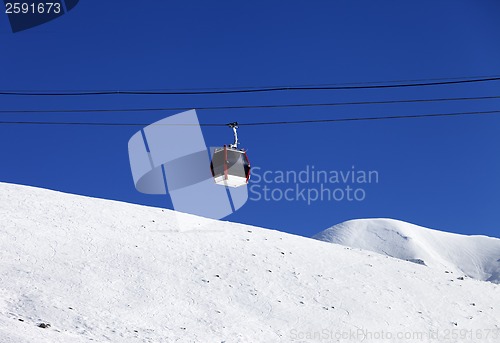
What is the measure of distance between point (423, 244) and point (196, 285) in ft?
541

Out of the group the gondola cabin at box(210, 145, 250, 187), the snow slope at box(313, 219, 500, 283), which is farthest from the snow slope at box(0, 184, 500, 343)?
the snow slope at box(313, 219, 500, 283)

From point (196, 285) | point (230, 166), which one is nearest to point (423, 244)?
point (196, 285)

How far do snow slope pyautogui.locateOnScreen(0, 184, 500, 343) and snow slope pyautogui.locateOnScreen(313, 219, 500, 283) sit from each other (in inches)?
5326

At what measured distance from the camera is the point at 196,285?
25.1 metres

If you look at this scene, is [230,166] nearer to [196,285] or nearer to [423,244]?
[196,285]

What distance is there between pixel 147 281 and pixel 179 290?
1.28 m

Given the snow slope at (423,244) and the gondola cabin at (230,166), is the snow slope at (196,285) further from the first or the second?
the snow slope at (423,244)

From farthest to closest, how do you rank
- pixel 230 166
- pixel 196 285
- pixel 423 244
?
pixel 423 244 < pixel 196 285 < pixel 230 166

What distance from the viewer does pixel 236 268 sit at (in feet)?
90.3

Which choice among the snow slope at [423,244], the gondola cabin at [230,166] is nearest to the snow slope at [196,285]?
the gondola cabin at [230,166]

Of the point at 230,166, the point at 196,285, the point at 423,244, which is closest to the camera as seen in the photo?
the point at 230,166

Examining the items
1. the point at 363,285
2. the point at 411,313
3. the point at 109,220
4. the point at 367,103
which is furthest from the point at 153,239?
the point at 367,103

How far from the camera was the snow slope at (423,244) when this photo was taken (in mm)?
169875

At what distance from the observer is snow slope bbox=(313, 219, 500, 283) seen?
170 metres
